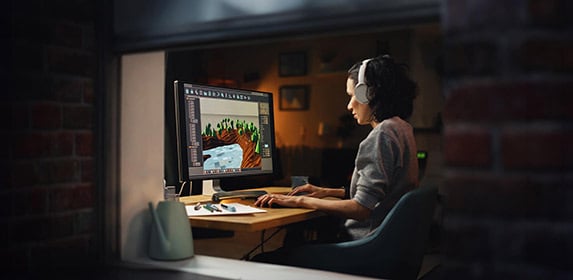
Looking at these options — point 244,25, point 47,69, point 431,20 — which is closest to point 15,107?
point 47,69

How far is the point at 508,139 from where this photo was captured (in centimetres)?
87

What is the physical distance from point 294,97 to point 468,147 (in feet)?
18.7

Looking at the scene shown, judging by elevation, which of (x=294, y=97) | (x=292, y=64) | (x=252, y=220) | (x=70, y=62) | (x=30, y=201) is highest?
(x=292, y=64)

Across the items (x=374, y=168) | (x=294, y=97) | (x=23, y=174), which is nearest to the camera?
(x=23, y=174)

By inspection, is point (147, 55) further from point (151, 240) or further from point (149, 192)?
point (151, 240)

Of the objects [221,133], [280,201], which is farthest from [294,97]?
[280,201]

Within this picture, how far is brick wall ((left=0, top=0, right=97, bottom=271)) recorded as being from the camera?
1.34 meters

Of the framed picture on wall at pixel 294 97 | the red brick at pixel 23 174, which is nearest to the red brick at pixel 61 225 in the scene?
the red brick at pixel 23 174

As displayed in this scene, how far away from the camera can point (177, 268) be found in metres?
1.42

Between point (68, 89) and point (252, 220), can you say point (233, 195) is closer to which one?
point (252, 220)

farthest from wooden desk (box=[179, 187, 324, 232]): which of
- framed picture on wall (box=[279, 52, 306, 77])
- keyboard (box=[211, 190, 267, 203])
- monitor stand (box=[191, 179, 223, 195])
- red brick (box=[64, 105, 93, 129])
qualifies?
framed picture on wall (box=[279, 52, 306, 77])

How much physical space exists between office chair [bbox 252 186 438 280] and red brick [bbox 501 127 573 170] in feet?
3.61

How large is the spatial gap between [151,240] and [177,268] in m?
0.15

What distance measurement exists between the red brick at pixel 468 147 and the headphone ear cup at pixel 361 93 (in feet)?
5.14
